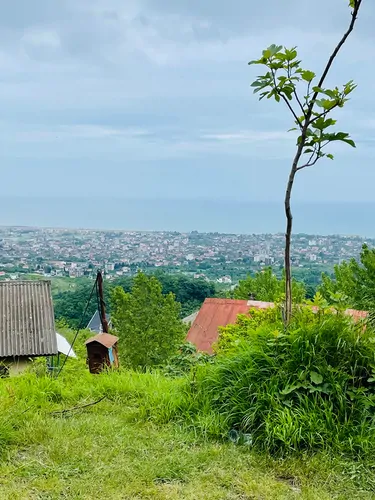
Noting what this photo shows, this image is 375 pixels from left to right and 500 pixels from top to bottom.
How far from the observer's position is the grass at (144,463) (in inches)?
69.9

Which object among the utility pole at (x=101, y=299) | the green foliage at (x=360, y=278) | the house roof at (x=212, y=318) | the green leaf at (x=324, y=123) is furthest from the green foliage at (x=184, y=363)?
the green foliage at (x=360, y=278)

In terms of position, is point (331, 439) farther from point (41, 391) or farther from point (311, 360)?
point (41, 391)

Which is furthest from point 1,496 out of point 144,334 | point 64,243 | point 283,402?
point 64,243

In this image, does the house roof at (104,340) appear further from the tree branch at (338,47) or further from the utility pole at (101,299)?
the tree branch at (338,47)

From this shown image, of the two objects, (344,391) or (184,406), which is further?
(184,406)

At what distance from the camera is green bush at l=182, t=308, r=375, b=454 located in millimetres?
2066

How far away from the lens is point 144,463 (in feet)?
6.46

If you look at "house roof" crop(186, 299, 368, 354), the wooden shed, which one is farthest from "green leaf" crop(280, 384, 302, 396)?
"house roof" crop(186, 299, 368, 354)

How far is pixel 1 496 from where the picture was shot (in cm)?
174

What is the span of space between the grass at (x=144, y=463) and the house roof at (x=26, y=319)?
10887 millimetres

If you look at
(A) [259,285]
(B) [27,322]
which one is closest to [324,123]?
(B) [27,322]

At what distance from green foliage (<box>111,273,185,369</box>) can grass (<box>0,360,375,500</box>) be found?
14.6 metres

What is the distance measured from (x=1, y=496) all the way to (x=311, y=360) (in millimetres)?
1461

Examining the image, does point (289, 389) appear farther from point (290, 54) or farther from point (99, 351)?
point (99, 351)
